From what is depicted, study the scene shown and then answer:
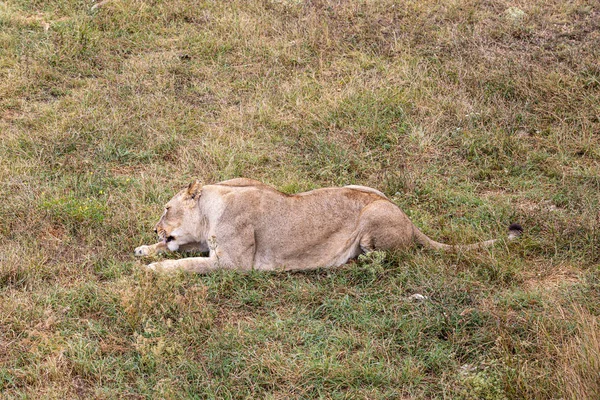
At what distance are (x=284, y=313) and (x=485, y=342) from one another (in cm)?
162

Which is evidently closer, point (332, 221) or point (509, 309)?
point (509, 309)

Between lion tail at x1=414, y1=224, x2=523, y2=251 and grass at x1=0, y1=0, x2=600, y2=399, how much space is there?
0.12 metres

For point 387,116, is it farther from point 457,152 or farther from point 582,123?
point 582,123

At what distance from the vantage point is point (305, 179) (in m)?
8.46

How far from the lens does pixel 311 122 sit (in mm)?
9383

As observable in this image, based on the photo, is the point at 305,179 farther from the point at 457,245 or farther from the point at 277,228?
the point at 457,245

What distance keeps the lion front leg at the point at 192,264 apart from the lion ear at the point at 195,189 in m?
0.68

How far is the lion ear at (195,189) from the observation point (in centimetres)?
700

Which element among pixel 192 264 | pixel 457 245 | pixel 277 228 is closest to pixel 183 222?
pixel 192 264

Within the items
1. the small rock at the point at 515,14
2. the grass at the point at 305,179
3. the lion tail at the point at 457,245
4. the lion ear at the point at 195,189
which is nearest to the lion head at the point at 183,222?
the lion ear at the point at 195,189

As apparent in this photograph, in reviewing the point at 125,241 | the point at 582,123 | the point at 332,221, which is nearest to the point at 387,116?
the point at 582,123

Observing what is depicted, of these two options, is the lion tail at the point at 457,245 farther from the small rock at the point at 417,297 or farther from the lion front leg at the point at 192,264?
the lion front leg at the point at 192,264

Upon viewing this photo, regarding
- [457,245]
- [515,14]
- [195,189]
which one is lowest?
[457,245]

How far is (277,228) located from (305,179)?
69.7 inches
